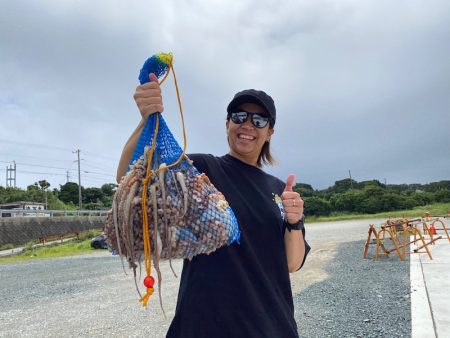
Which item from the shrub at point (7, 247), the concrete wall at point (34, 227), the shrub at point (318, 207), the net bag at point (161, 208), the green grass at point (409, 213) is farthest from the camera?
the shrub at point (318, 207)

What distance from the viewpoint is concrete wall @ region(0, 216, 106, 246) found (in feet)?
104

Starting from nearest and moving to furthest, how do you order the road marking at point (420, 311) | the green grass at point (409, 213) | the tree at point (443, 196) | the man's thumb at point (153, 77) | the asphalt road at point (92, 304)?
the man's thumb at point (153, 77), the road marking at point (420, 311), the asphalt road at point (92, 304), the green grass at point (409, 213), the tree at point (443, 196)

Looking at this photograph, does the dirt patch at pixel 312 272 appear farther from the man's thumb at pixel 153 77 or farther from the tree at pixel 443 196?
the tree at pixel 443 196

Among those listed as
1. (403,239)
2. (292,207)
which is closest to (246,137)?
(292,207)

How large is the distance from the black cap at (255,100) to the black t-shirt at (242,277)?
13.4 inches

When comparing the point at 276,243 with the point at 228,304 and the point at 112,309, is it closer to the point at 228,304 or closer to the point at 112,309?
the point at 228,304

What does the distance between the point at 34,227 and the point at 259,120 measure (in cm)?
3850

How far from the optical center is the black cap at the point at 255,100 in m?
2.09

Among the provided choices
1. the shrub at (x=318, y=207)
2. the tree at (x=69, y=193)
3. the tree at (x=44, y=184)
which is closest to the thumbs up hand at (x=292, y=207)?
the shrub at (x=318, y=207)

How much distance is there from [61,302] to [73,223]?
35.0m

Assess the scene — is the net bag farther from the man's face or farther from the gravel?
the gravel

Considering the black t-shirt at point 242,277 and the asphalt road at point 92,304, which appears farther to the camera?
the asphalt road at point 92,304

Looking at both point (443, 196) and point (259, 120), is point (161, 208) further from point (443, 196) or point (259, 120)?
point (443, 196)

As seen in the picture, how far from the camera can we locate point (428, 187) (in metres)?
84.4
